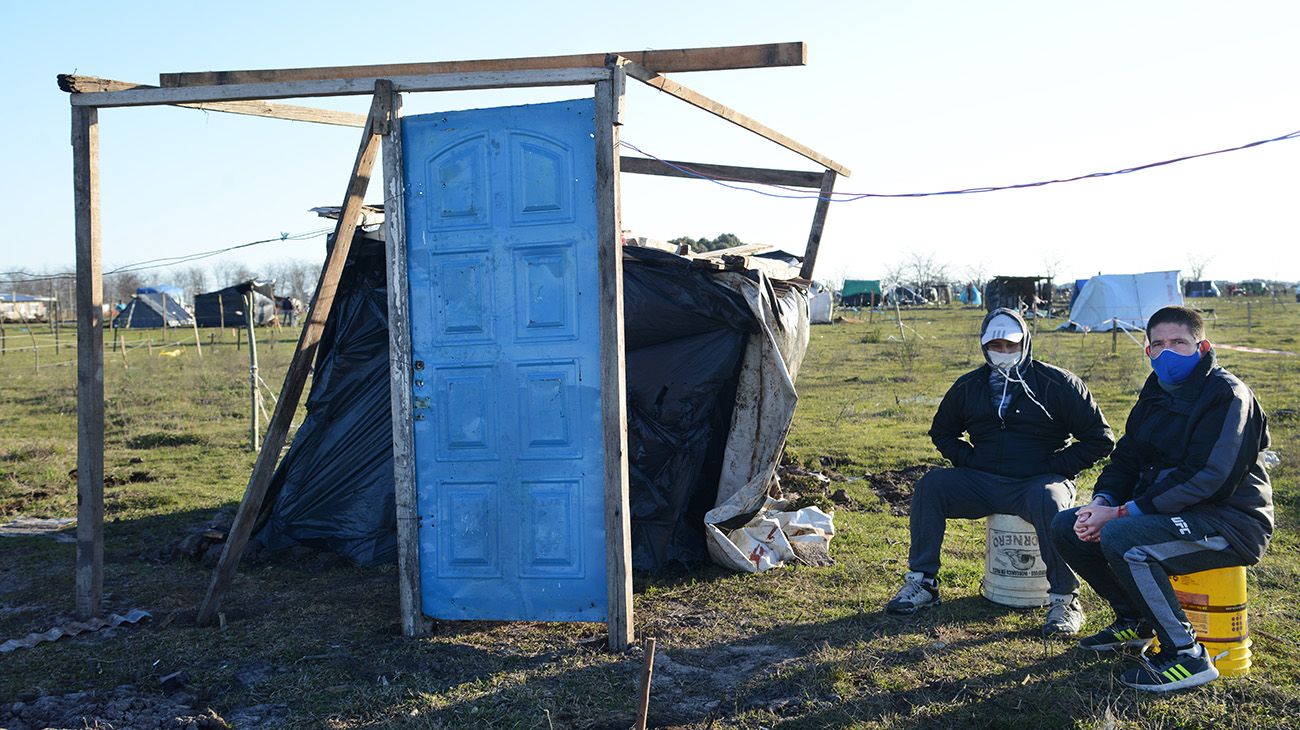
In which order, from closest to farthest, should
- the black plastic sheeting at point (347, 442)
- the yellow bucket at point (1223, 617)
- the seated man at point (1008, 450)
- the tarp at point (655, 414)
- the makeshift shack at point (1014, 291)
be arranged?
1. the yellow bucket at point (1223, 617)
2. the seated man at point (1008, 450)
3. the tarp at point (655, 414)
4. the black plastic sheeting at point (347, 442)
5. the makeshift shack at point (1014, 291)

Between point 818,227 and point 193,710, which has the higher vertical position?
point 818,227

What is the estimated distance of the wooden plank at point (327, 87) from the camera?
4598 mm

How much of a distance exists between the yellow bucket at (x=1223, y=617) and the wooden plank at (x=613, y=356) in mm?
2382

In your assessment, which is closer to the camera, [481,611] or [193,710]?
[193,710]

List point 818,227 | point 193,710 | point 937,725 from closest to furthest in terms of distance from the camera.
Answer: point 937,725
point 193,710
point 818,227

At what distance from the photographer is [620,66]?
460cm

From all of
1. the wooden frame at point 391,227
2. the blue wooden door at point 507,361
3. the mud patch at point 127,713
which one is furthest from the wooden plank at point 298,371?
the mud patch at point 127,713

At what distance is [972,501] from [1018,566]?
0.38 m

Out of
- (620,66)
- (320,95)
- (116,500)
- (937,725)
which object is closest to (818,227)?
(620,66)

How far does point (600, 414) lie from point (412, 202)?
4.48 feet

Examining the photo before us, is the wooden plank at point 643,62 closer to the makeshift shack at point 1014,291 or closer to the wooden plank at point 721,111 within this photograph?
the wooden plank at point 721,111

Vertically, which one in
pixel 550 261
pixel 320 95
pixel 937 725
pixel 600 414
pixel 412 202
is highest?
pixel 320 95

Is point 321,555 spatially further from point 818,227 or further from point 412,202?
point 818,227

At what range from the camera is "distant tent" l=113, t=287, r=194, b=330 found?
44459 millimetres
